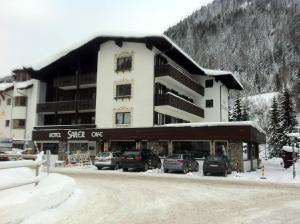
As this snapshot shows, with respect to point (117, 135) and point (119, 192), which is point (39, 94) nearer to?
point (117, 135)

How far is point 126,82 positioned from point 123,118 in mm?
3837

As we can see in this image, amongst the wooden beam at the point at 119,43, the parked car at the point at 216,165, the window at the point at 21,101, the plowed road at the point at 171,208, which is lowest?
the plowed road at the point at 171,208

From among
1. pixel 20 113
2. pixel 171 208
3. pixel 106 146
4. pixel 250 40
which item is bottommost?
pixel 171 208

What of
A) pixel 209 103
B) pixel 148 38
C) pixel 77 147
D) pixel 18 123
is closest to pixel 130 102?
pixel 148 38

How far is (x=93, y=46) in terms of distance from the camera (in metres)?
42.7

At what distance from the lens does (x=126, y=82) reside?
132 ft

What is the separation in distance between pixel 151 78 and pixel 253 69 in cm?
11438

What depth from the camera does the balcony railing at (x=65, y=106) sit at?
1678 inches

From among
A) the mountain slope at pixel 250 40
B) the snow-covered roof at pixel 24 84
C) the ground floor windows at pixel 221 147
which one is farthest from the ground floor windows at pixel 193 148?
the mountain slope at pixel 250 40

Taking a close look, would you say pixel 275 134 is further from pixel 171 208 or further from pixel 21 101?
pixel 171 208

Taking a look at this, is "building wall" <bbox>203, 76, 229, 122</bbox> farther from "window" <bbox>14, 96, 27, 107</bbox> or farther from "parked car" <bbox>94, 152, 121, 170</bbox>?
"window" <bbox>14, 96, 27, 107</bbox>

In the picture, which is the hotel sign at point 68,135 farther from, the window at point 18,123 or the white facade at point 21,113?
the window at point 18,123

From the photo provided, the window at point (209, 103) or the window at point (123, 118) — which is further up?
the window at point (209, 103)

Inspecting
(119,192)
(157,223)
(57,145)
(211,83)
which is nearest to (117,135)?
(57,145)
